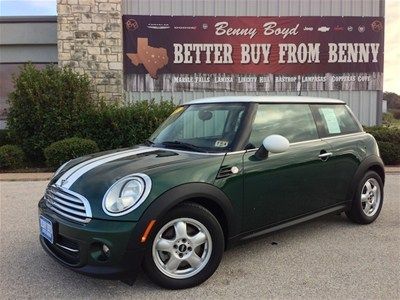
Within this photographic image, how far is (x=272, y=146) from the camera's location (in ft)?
12.8

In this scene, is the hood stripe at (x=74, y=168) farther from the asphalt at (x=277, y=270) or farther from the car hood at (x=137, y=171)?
the asphalt at (x=277, y=270)

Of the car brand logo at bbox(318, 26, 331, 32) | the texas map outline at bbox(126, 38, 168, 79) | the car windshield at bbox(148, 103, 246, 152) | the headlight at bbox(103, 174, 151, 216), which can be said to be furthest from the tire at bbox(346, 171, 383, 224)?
the car brand logo at bbox(318, 26, 331, 32)

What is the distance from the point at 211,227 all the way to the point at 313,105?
2.07 m

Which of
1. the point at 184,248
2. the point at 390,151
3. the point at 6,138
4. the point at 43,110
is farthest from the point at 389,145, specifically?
the point at 6,138

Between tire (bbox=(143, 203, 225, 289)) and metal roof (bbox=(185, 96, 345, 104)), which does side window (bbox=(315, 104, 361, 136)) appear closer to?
metal roof (bbox=(185, 96, 345, 104))

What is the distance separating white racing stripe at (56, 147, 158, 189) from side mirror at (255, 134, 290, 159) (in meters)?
1.07

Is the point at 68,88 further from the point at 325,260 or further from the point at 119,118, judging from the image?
the point at 325,260

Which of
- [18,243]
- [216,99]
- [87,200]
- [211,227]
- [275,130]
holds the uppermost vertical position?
[216,99]

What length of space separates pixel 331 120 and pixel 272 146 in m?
1.44

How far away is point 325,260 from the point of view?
4.12 m

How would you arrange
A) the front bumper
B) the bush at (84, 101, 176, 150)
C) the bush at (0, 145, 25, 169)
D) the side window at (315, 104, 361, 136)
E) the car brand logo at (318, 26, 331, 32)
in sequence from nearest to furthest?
1. the front bumper
2. the side window at (315, 104, 361, 136)
3. the bush at (0, 145, 25, 169)
4. the bush at (84, 101, 176, 150)
5. the car brand logo at (318, 26, 331, 32)

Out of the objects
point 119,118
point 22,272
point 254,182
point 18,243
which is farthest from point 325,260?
point 119,118

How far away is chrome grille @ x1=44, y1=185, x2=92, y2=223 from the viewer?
10.8ft

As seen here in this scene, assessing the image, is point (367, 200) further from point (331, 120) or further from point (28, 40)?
point (28, 40)
